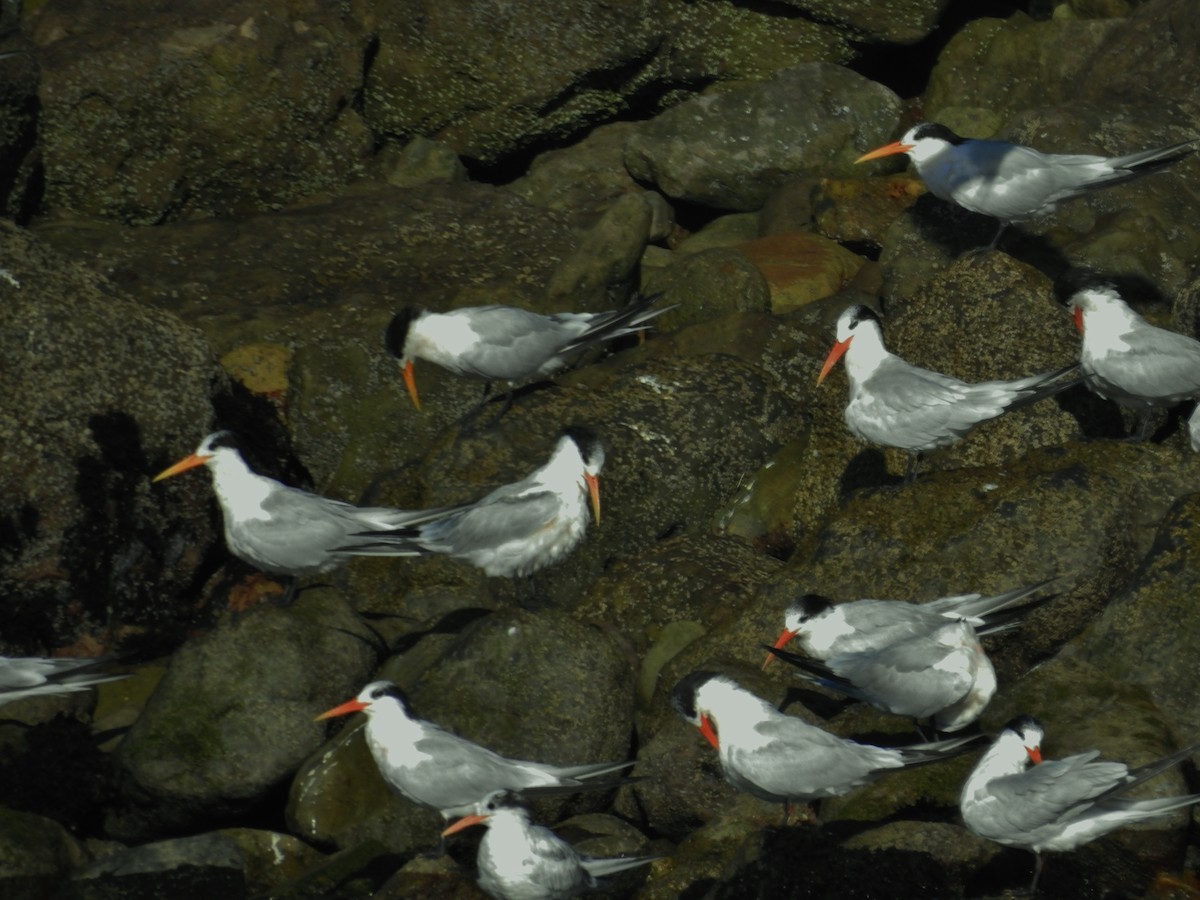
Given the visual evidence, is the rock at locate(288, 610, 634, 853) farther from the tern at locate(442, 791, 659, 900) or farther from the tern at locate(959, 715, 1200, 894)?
the tern at locate(959, 715, 1200, 894)

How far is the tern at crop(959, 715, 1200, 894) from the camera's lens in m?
6.79

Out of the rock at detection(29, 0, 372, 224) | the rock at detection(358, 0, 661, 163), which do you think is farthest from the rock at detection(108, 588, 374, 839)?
the rock at detection(358, 0, 661, 163)

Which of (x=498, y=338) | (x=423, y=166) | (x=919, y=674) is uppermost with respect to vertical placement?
(x=919, y=674)

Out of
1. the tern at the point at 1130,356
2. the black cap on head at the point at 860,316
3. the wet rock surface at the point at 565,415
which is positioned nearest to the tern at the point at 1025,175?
the wet rock surface at the point at 565,415

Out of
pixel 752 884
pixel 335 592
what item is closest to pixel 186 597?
pixel 335 592

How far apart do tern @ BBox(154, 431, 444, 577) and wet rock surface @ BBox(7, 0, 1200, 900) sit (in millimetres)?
242

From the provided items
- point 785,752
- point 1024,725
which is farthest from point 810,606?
point 1024,725

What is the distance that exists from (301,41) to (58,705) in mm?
7130

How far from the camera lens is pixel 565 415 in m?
11.0

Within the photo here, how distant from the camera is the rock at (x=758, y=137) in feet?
49.1

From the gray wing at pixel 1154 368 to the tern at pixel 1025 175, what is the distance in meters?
1.51

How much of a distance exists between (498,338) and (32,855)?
155 inches

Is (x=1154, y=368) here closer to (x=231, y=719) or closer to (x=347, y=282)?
(x=231, y=719)

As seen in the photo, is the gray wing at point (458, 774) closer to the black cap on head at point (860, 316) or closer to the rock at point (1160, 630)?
the rock at point (1160, 630)
